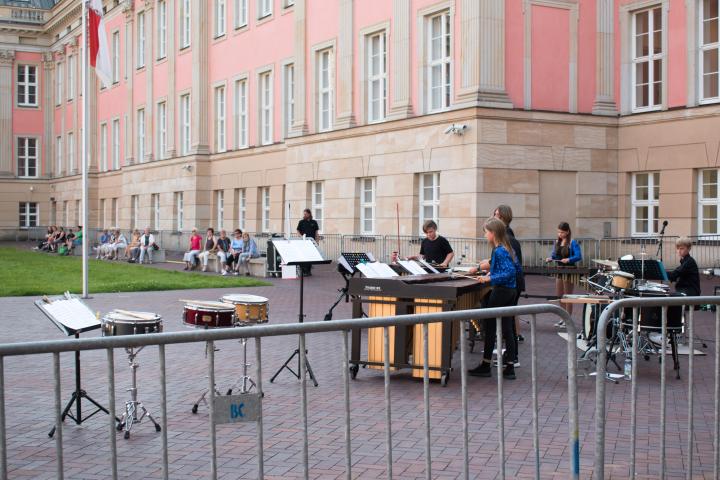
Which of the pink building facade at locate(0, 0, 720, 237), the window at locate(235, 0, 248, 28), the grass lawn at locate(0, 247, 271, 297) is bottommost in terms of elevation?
the grass lawn at locate(0, 247, 271, 297)

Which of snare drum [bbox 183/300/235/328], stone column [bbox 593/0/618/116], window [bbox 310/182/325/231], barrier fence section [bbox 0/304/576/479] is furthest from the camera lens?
window [bbox 310/182/325/231]

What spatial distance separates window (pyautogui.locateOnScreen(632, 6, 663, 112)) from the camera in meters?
27.6

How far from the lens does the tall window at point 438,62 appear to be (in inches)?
1130

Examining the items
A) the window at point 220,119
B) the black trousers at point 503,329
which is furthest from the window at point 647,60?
the window at point 220,119

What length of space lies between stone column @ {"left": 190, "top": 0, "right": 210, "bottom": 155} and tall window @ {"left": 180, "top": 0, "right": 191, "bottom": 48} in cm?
207

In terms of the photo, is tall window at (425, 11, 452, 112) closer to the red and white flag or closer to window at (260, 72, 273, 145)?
the red and white flag

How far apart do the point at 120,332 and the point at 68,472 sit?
76.9 inches

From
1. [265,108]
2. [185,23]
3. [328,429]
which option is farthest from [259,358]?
[185,23]

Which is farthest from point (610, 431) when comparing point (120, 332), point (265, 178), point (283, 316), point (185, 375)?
point (265, 178)

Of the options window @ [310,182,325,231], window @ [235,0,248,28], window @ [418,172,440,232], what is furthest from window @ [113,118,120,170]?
window @ [418,172,440,232]

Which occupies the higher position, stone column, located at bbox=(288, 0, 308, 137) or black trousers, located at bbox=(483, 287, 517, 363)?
stone column, located at bbox=(288, 0, 308, 137)

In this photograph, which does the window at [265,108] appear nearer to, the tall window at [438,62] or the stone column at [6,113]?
the tall window at [438,62]

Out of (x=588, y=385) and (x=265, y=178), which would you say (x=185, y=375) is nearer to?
(x=588, y=385)

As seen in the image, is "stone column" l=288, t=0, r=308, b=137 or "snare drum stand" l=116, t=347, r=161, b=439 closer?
"snare drum stand" l=116, t=347, r=161, b=439
